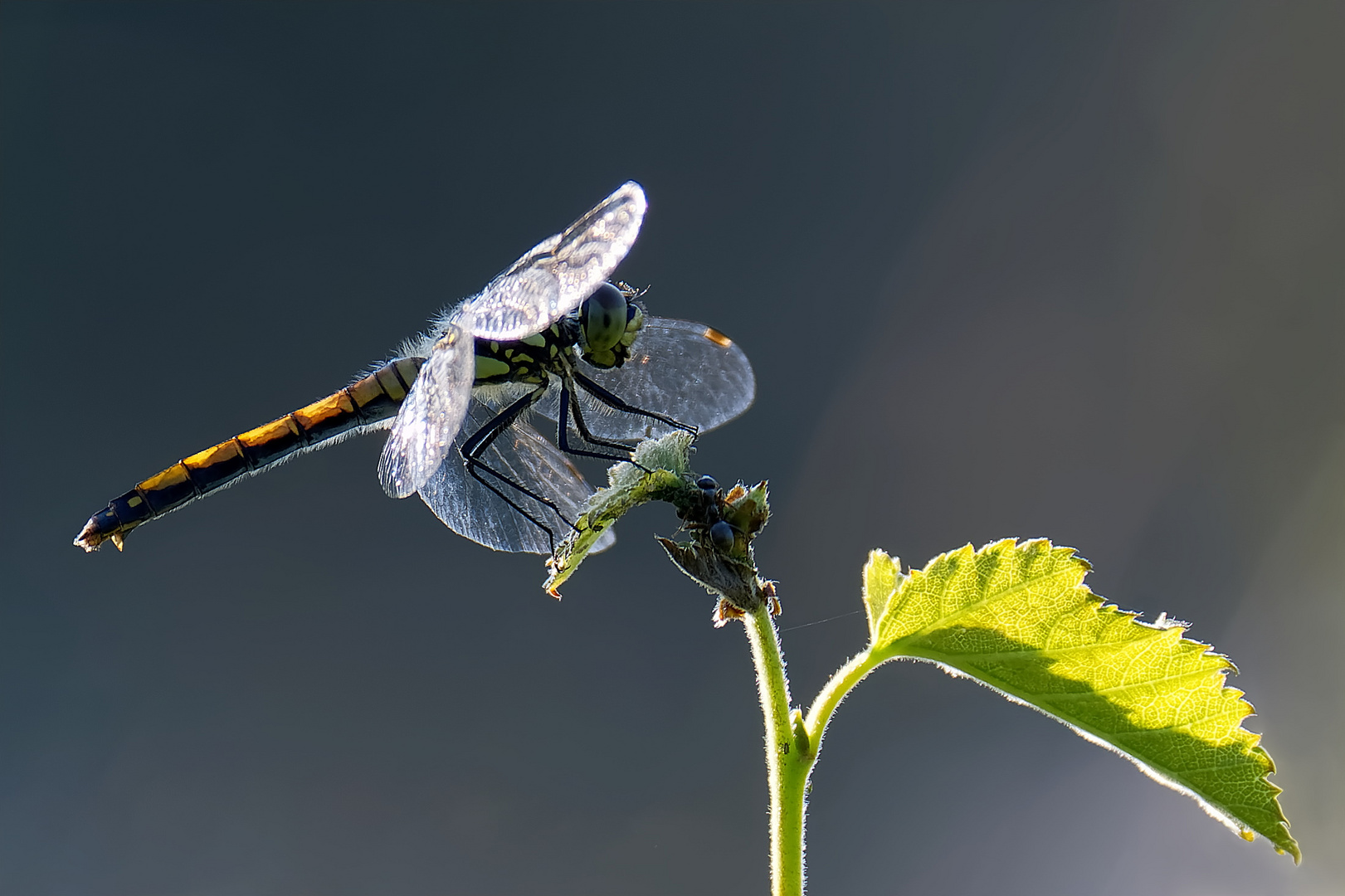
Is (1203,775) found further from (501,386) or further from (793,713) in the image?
(501,386)

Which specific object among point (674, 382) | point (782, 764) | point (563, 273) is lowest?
point (782, 764)

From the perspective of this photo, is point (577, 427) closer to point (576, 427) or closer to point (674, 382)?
point (576, 427)

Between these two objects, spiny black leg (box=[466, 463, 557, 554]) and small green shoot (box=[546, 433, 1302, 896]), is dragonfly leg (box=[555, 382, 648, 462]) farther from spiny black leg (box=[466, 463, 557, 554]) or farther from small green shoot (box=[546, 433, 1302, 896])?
small green shoot (box=[546, 433, 1302, 896])

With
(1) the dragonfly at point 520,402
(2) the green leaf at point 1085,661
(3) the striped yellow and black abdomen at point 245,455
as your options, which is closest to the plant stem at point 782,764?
(2) the green leaf at point 1085,661

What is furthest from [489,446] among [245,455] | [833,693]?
[833,693]

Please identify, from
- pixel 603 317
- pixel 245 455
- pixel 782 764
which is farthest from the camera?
pixel 245 455

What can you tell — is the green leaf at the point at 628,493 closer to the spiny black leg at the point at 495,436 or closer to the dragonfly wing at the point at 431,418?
the dragonfly wing at the point at 431,418

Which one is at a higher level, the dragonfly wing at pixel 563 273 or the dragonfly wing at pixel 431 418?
the dragonfly wing at pixel 563 273
